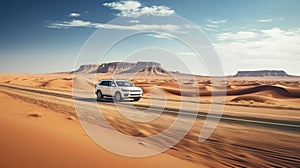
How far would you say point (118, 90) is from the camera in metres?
21.6

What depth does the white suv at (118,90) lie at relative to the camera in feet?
70.0

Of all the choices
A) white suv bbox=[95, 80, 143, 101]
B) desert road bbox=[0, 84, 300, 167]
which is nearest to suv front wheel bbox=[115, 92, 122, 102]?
white suv bbox=[95, 80, 143, 101]

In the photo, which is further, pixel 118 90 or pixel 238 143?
pixel 118 90

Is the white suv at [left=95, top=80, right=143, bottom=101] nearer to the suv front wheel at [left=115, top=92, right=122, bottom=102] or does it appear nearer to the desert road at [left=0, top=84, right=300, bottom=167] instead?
the suv front wheel at [left=115, top=92, right=122, bottom=102]

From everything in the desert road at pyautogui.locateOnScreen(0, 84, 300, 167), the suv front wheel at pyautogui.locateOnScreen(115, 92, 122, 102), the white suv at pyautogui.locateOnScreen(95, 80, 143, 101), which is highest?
the white suv at pyautogui.locateOnScreen(95, 80, 143, 101)

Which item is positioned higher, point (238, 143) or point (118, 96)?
point (118, 96)

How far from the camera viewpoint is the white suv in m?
21.3

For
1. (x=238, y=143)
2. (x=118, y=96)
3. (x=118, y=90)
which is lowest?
(x=238, y=143)

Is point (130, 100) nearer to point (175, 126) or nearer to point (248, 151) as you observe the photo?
point (175, 126)


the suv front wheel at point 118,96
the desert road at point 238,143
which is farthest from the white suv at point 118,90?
the desert road at point 238,143

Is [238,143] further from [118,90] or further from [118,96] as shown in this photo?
[118,90]

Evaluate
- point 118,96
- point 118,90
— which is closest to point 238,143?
point 118,96

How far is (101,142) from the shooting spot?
296 inches

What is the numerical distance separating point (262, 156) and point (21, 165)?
18.3 feet
